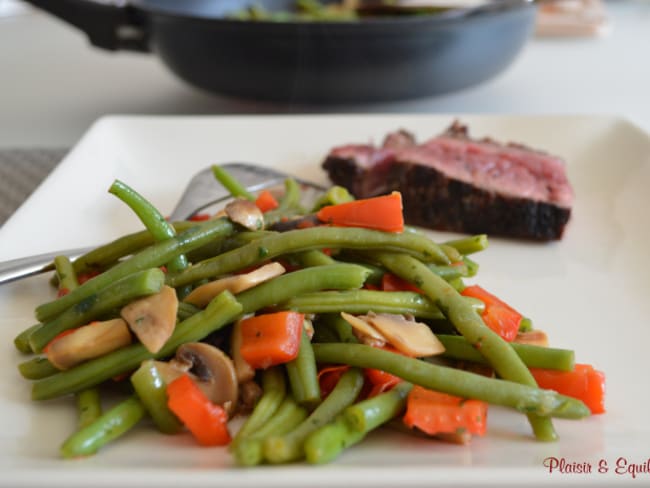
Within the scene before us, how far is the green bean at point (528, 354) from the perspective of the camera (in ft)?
5.92

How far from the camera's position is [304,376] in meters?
1.73

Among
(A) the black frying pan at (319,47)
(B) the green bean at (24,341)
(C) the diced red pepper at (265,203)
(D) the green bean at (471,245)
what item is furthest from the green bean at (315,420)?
(A) the black frying pan at (319,47)

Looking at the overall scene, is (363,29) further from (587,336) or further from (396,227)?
(587,336)

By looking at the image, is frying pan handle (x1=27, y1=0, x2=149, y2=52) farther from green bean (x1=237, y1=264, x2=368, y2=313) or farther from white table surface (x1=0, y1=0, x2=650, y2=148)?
green bean (x1=237, y1=264, x2=368, y2=313)

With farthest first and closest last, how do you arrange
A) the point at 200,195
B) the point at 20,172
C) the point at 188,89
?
the point at 188,89
the point at 20,172
the point at 200,195

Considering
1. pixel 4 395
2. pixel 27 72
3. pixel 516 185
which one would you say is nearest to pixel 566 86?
pixel 516 185

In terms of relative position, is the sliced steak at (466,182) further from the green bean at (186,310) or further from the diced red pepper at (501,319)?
the green bean at (186,310)

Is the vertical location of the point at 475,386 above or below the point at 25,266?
above

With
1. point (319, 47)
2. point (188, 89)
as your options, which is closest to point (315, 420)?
point (319, 47)

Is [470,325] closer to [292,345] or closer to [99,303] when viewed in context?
[292,345]

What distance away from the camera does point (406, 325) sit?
1882mm

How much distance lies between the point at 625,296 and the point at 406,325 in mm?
926

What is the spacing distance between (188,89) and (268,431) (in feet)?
13.2

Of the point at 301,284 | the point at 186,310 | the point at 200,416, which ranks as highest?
the point at 301,284
